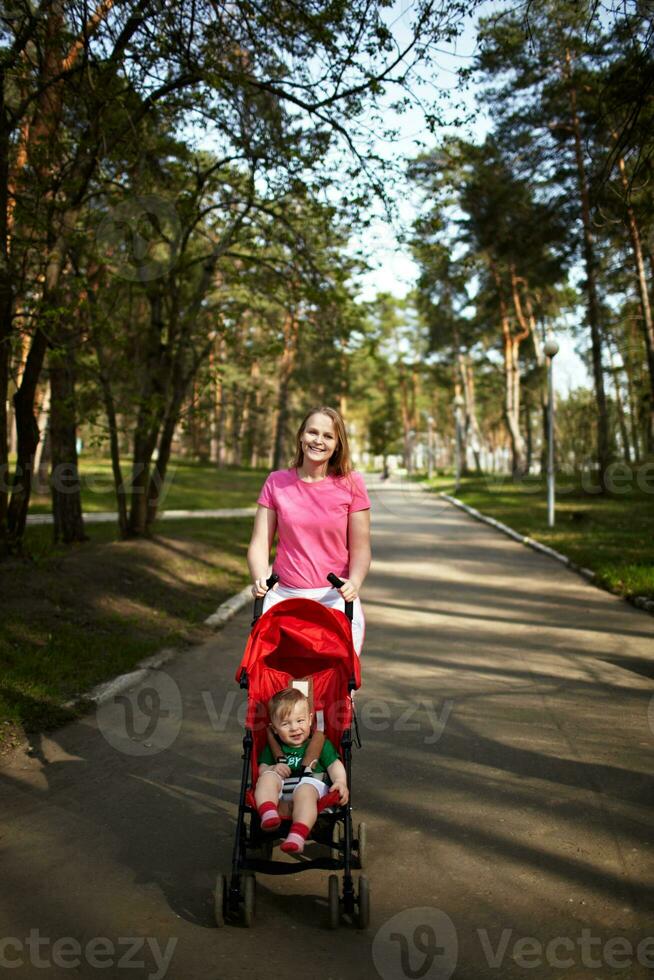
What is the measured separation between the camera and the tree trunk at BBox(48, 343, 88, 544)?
14.8 metres

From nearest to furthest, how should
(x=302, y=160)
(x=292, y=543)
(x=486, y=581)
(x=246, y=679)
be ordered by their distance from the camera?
(x=246, y=679)
(x=292, y=543)
(x=302, y=160)
(x=486, y=581)

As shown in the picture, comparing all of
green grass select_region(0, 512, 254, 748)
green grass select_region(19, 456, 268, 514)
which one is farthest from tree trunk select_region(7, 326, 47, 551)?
green grass select_region(19, 456, 268, 514)

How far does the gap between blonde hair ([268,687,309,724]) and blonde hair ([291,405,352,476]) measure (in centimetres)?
129

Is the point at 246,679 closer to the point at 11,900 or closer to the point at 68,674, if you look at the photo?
the point at 11,900

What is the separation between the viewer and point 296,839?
12.7ft

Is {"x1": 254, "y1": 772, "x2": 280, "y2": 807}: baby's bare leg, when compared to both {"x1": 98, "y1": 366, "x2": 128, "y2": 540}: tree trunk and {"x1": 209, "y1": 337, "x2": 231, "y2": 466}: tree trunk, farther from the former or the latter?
{"x1": 209, "y1": 337, "x2": 231, "y2": 466}: tree trunk

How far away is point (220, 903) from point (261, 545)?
184 centimetres

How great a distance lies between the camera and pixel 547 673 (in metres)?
8.16

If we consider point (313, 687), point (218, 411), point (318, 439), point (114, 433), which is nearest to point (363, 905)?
point (313, 687)

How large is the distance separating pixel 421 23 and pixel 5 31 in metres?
4.68

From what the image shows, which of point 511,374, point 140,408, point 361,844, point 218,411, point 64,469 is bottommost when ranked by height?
point 361,844

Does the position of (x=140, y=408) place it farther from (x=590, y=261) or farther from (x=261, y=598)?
(x=590, y=261)

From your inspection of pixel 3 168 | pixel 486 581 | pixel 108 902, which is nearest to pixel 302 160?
pixel 3 168

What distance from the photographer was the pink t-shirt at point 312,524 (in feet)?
15.8
